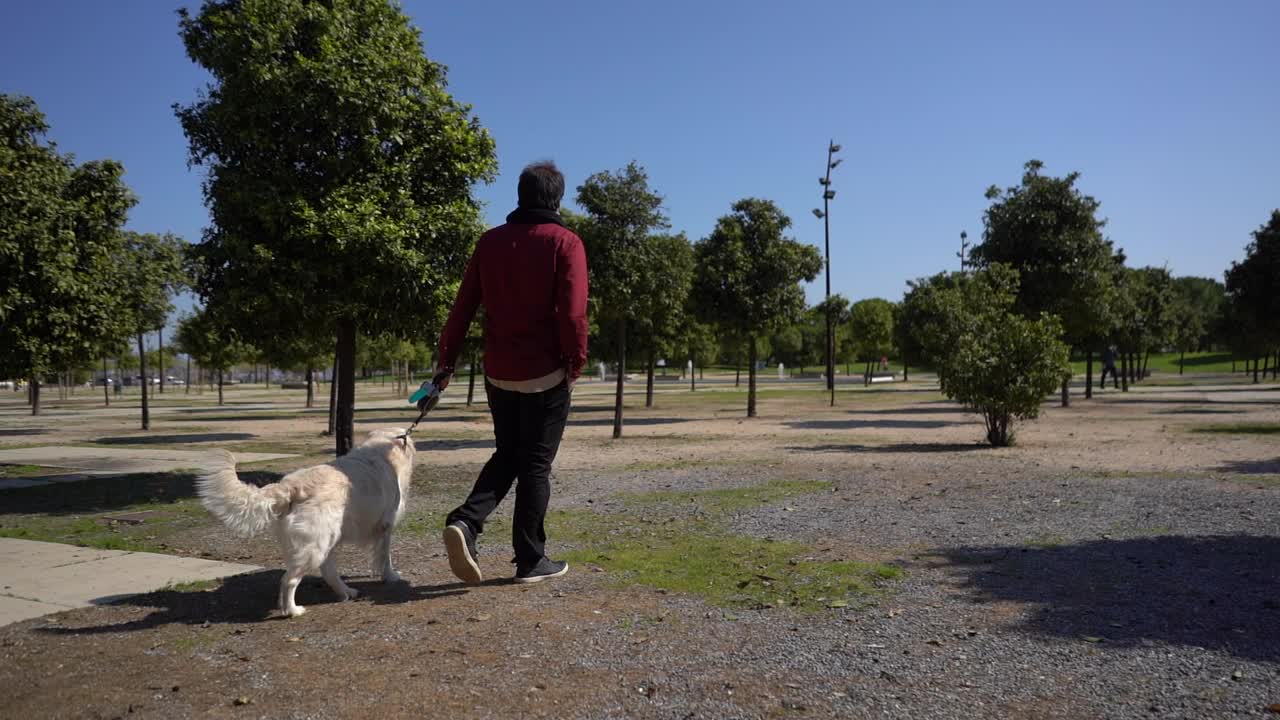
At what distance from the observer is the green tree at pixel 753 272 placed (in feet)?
79.9

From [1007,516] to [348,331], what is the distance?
26.5 ft

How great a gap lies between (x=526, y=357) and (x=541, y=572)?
1417 mm

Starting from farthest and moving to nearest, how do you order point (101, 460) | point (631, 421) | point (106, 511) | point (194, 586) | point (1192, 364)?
1. point (1192, 364)
2. point (631, 421)
3. point (101, 460)
4. point (106, 511)
5. point (194, 586)

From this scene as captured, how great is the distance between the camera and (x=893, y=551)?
627 cm

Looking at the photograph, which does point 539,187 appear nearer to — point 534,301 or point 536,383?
point 534,301

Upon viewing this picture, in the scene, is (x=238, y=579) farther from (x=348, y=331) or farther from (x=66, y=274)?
(x=66, y=274)

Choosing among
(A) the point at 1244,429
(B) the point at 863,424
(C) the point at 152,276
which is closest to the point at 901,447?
(B) the point at 863,424

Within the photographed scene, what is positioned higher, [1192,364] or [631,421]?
[1192,364]

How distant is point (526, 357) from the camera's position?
201 inches

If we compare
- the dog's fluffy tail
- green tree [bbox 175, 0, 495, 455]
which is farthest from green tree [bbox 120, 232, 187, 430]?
the dog's fluffy tail

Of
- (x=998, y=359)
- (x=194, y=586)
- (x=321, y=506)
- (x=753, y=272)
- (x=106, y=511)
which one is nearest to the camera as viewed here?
(x=321, y=506)

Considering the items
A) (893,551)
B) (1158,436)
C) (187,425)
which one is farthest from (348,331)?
(187,425)

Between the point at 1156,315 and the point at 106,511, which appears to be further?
the point at 1156,315

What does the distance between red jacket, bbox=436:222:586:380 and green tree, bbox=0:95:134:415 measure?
25.5 feet
